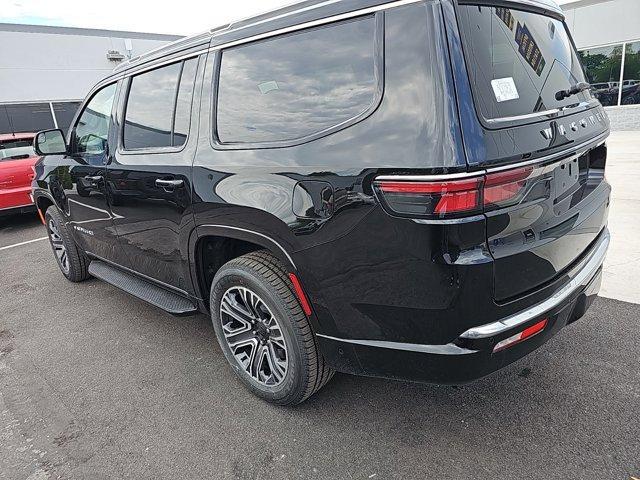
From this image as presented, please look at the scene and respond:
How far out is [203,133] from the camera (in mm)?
2564

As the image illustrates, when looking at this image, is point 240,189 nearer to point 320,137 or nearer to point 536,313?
point 320,137

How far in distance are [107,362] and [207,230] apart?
4.72 feet

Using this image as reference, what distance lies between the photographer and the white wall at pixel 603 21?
11.9 m

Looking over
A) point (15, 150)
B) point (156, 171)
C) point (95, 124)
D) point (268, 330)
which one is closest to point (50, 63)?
point (15, 150)

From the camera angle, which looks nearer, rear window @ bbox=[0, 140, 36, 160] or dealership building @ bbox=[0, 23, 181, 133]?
rear window @ bbox=[0, 140, 36, 160]

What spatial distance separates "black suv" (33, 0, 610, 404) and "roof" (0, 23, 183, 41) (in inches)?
531

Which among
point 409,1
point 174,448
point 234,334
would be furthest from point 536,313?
point 174,448

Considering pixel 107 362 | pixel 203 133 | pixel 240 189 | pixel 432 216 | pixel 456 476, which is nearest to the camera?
pixel 432 216

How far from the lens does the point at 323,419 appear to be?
8.11 ft

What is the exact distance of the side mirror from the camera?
4.09 meters

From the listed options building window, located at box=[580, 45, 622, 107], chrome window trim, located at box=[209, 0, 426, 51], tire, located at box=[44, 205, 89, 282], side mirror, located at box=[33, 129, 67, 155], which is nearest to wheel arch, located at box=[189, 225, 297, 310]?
chrome window trim, located at box=[209, 0, 426, 51]

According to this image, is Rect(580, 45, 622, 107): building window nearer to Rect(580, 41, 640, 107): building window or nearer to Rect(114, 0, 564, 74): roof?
Rect(580, 41, 640, 107): building window

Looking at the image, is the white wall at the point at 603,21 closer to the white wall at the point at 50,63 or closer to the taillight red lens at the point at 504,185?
the taillight red lens at the point at 504,185

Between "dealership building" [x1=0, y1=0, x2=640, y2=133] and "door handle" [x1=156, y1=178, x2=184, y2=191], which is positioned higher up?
"dealership building" [x1=0, y1=0, x2=640, y2=133]
